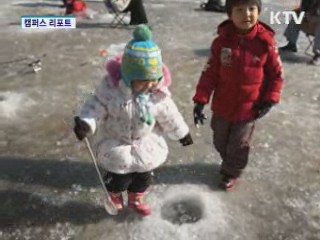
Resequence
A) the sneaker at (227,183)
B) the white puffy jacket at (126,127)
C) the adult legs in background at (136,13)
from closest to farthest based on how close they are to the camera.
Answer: the white puffy jacket at (126,127) < the sneaker at (227,183) < the adult legs in background at (136,13)

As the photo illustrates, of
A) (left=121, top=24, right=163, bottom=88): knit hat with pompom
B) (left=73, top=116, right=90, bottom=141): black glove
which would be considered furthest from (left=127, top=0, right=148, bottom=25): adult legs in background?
(left=73, top=116, right=90, bottom=141): black glove

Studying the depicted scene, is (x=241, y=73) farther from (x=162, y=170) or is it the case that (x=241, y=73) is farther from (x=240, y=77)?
(x=162, y=170)

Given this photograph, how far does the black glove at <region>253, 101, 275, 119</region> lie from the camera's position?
3499 millimetres

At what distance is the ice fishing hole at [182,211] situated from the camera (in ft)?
11.9

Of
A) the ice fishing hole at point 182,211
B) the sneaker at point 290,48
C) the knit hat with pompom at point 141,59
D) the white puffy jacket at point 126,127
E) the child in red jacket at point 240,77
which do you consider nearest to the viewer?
the knit hat with pompom at point 141,59

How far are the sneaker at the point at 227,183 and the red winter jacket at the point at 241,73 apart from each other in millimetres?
599

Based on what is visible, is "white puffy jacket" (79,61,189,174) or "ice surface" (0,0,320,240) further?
"ice surface" (0,0,320,240)

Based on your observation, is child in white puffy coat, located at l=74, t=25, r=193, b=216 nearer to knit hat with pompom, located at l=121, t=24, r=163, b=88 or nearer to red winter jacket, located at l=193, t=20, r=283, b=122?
knit hat with pompom, located at l=121, t=24, r=163, b=88

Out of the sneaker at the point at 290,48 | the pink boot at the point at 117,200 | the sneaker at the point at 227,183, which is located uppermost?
the pink boot at the point at 117,200

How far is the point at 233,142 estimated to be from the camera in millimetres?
3752

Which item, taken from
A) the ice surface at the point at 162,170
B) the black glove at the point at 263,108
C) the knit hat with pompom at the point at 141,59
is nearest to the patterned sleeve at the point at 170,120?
the knit hat with pompom at the point at 141,59

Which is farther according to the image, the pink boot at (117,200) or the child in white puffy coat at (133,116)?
the pink boot at (117,200)

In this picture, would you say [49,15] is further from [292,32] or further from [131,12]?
[292,32]

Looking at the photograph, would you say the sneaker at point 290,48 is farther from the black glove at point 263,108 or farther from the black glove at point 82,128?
the black glove at point 82,128
